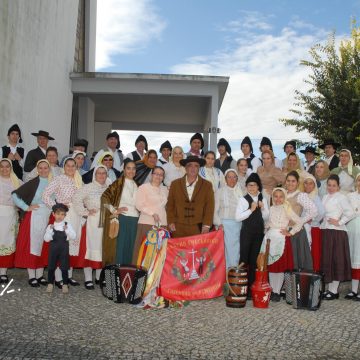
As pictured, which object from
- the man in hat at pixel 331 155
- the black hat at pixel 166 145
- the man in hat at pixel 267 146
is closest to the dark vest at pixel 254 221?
the man in hat at pixel 267 146

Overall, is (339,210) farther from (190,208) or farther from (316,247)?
(190,208)

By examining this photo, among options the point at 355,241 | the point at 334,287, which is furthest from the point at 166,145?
the point at 334,287

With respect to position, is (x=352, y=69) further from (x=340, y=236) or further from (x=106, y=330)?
(x=106, y=330)

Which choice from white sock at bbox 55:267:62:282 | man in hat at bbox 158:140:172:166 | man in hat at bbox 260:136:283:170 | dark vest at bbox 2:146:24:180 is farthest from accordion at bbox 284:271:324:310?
dark vest at bbox 2:146:24:180

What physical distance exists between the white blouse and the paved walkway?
1.11 m

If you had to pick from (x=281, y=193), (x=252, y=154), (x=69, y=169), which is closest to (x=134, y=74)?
(x=252, y=154)

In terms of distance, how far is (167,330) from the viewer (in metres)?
4.79

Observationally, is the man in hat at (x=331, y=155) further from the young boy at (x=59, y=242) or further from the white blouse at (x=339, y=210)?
the young boy at (x=59, y=242)

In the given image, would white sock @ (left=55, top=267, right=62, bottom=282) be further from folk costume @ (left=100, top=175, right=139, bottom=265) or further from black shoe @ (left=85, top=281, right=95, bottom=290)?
folk costume @ (left=100, top=175, right=139, bottom=265)

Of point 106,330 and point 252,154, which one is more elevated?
point 252,154

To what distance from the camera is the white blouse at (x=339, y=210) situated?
6648 millimetres

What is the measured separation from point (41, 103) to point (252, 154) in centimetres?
579

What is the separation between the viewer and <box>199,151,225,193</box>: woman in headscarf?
7.52 m

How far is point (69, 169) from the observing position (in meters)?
6.89
